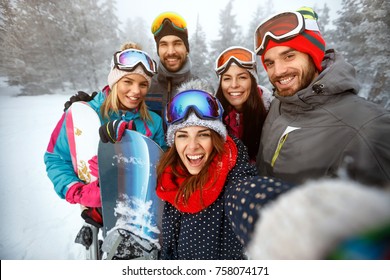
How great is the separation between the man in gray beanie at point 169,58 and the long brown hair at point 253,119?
0.77 metres

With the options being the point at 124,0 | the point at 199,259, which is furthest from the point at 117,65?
the point at 199,259

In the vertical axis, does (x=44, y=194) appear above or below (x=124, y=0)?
below

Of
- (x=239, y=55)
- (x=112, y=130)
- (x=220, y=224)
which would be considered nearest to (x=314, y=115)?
(x=220, y=224)

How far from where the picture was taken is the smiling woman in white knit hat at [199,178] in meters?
1.00

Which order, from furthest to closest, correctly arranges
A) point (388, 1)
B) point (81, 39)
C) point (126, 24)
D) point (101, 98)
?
point (81, 39) < point (126, 24) < point (101, 98) < point (388, 1)

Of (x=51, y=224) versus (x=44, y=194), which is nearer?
(x=51, y=224)

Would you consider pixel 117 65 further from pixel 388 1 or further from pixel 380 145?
pixel 388 1

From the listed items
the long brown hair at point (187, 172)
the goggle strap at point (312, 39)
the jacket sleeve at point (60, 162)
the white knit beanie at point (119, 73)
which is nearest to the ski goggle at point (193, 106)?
the long brown hair at point (187, 172)

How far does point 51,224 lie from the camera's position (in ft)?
6.75

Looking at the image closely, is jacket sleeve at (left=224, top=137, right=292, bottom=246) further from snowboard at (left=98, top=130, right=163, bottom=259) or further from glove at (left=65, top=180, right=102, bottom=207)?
glove at (left=65, top=180, right=102, bottom=207)

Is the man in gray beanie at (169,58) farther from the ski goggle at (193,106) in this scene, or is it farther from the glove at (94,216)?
the glove at (94,216)

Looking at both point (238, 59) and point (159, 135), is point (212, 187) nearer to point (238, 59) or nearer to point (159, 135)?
point (159, 135)

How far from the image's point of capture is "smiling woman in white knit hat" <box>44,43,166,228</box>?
1.41 metres

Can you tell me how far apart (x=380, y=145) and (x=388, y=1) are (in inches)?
50.2
